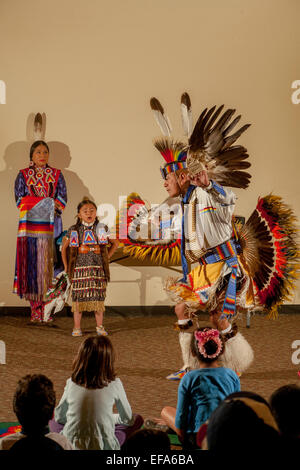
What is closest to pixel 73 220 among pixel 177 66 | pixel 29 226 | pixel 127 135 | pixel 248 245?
pixel 29 226

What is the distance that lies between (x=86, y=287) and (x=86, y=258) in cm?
25

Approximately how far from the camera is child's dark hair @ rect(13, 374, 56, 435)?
175cm

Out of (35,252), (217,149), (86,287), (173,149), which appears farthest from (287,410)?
(35,252)

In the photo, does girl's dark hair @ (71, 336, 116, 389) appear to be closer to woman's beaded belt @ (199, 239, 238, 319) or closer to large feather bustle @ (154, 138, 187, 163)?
woman's beaded belt @ (199, 239, 238, 319)

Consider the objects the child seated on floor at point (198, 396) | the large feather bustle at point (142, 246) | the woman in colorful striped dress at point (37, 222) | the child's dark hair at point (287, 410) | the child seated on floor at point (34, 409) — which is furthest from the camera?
the woman in colorful striped dress at point (37, 222)

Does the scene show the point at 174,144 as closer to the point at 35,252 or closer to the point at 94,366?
the point at 94,366

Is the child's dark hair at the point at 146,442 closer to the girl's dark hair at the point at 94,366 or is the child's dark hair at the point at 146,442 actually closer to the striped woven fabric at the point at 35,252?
the girl's dark hair at the point at 94,366

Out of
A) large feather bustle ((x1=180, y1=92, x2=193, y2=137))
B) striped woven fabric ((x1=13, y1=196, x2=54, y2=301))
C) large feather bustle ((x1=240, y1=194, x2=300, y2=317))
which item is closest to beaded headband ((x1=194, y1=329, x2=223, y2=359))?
large feather bustle ((x1=240, y1=194, x2=300, y2=317))

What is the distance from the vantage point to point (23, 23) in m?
5.80

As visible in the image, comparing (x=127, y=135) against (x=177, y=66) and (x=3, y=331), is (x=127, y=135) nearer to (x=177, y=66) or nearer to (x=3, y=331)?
(x=177, y=66)

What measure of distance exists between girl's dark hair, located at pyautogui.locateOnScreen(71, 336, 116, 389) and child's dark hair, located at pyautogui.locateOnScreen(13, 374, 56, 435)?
40 centimetres

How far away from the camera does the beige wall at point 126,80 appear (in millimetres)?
5820

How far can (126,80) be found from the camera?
590cm

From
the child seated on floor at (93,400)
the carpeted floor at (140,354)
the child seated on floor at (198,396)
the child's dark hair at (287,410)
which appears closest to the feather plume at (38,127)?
the carpeted floor at (140,354)
